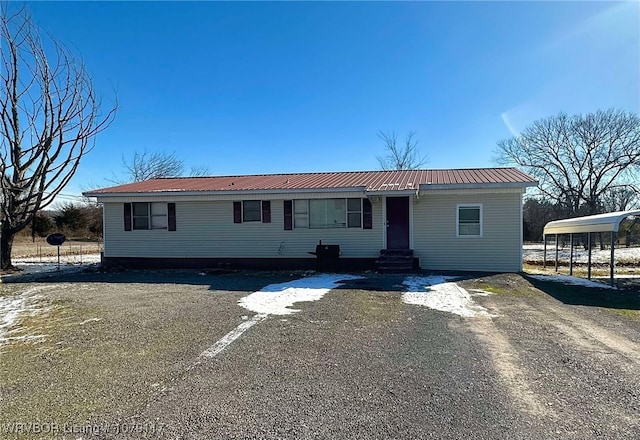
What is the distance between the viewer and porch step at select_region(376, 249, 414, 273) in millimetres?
11498

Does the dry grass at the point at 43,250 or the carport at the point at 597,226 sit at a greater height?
the carport at the point at 597,226

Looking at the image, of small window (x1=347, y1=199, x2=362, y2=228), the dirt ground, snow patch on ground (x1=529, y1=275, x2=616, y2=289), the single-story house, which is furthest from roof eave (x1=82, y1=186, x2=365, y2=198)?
the dirt ground

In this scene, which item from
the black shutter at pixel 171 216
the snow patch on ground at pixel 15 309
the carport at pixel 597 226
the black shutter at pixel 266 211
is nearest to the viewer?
the snow patch on ground at pixel 15 309

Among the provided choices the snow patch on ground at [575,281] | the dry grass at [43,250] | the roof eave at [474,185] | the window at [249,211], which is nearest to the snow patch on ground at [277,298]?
the window at [249,211]

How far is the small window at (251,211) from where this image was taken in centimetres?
1295

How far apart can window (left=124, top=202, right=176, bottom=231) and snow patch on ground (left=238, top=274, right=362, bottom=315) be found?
233 inches

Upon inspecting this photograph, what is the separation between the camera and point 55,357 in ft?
13.6

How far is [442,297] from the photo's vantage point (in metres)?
7.64

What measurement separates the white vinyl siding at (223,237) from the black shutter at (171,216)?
5.0 inches

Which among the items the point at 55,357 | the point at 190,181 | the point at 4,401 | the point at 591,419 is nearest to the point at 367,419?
the point at 591,419

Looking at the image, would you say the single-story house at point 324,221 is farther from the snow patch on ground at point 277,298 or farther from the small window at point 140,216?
the snow patch on ground at point 277,298

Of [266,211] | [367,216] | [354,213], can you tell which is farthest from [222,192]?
[367,216]

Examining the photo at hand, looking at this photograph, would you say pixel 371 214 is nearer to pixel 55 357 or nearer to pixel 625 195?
pixel 55 357

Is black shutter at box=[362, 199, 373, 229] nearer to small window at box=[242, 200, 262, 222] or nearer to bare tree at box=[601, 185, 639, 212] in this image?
small window at box=[242, 200, 262, 222]
